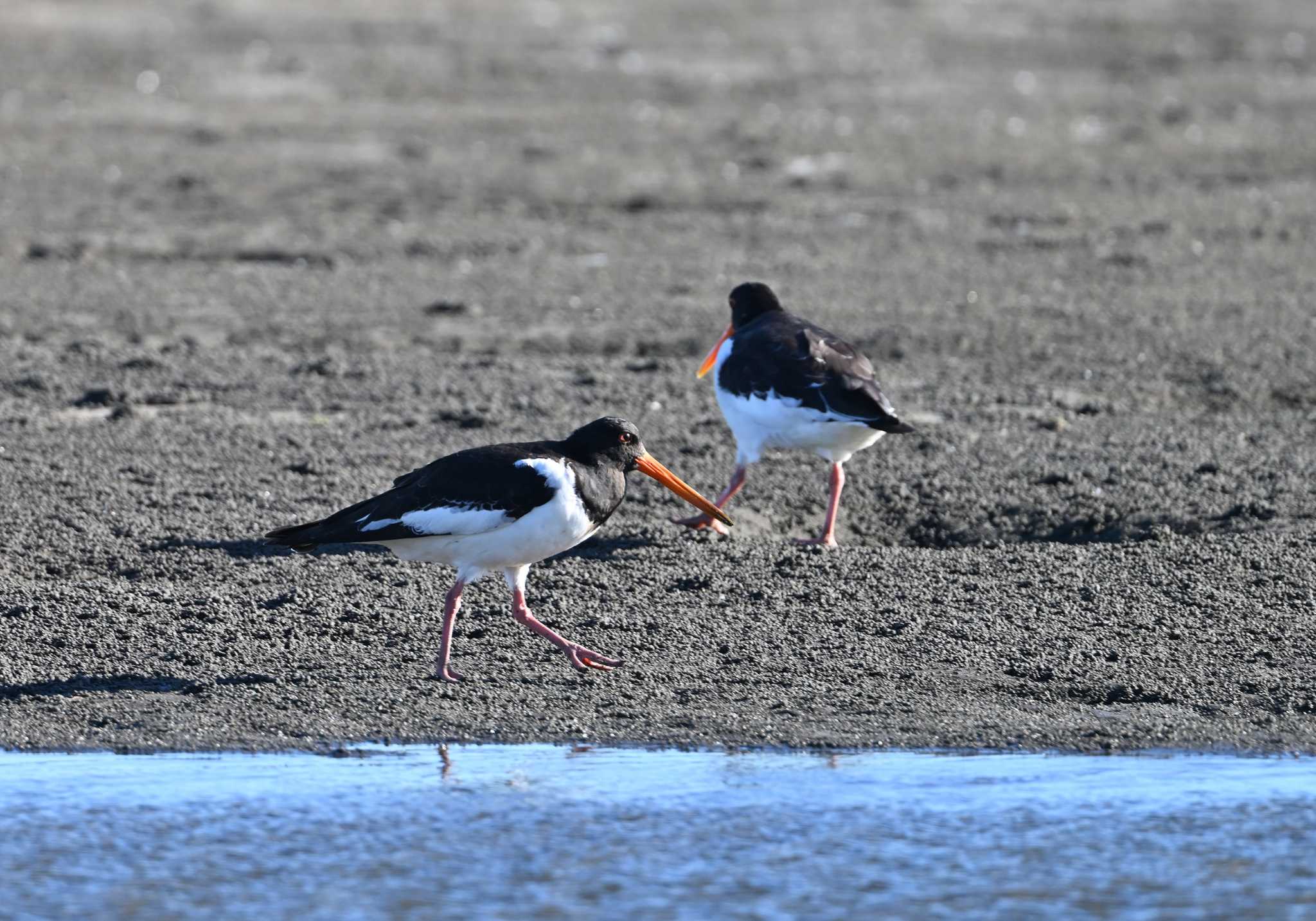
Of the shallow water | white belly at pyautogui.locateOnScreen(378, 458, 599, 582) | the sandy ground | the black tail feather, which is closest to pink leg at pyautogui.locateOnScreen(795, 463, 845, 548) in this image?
the sandy ground

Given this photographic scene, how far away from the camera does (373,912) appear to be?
5.16 meters

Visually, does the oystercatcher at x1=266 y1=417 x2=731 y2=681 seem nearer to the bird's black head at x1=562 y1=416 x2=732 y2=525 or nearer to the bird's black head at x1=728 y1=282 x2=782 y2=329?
the bird's black head at x1=562 y1=416 x2=732 y2=525

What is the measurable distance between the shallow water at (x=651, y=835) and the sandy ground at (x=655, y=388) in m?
0.22

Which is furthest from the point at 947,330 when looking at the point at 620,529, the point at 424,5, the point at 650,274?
the point at 424,5

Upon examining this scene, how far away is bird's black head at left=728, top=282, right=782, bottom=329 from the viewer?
986cm

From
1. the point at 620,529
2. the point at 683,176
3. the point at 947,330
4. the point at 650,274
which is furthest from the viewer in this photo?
the point at 683,176

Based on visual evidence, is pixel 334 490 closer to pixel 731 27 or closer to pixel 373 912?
pixel 373 912

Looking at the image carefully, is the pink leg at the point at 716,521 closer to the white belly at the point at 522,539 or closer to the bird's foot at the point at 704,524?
the bird's foot at the point at 704,524

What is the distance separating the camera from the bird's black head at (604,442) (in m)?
7.10

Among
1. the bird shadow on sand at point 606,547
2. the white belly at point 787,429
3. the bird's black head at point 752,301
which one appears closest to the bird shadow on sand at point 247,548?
the bird shadow on sand at point 606,547

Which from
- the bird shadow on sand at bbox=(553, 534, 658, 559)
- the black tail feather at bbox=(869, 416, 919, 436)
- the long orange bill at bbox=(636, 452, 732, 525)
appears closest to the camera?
the long orange bill at bbox=(636, 452, 732, 525)

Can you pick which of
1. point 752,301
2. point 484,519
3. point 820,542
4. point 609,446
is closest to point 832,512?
point 820,542

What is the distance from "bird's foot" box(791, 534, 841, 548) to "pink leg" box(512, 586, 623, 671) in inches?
59.0

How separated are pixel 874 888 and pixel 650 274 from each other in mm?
9029
